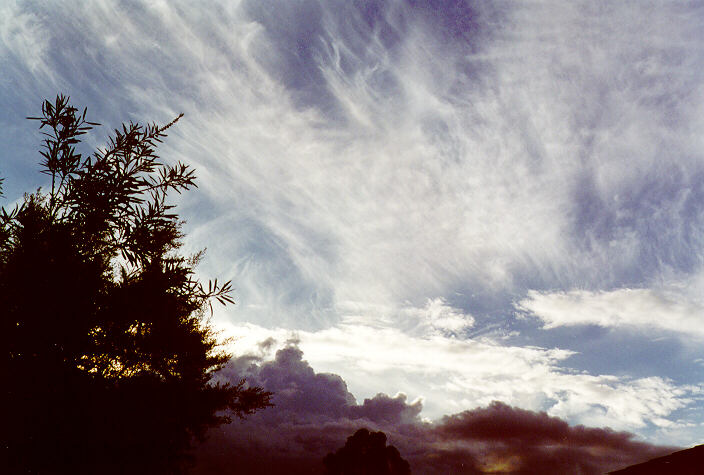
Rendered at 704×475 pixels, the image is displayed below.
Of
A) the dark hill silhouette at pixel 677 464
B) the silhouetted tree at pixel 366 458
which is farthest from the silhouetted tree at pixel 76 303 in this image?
the silhouetted tree at pixel 366 458

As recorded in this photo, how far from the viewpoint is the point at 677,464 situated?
540 inches

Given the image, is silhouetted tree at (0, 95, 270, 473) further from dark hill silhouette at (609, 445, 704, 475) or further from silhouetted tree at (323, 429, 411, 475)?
silhouetted tree at (323, 429, 411, 475)

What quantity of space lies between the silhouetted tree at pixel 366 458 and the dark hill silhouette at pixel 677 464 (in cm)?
6009

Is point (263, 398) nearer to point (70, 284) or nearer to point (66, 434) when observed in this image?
point (66, 434)

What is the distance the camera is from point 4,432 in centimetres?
894

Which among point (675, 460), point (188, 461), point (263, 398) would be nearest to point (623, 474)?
point (675, 460)

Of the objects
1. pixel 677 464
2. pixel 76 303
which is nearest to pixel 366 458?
pixel 677 464

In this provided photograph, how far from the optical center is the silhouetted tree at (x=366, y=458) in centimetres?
6631

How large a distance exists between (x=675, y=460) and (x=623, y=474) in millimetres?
2402

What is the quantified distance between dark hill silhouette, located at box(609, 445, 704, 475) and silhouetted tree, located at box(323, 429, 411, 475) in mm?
60088

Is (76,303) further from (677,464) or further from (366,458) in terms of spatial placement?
(366,458)

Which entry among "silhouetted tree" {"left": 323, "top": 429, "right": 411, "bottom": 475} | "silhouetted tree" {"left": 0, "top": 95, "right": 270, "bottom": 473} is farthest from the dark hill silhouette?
"silhouetted tree" {"left": 323, "top": 429, "right": 411, "bottom": 475}

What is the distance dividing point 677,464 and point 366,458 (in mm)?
62261

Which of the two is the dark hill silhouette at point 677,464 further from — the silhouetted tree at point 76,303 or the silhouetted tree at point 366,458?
the silhouetted tree at point 366,458
